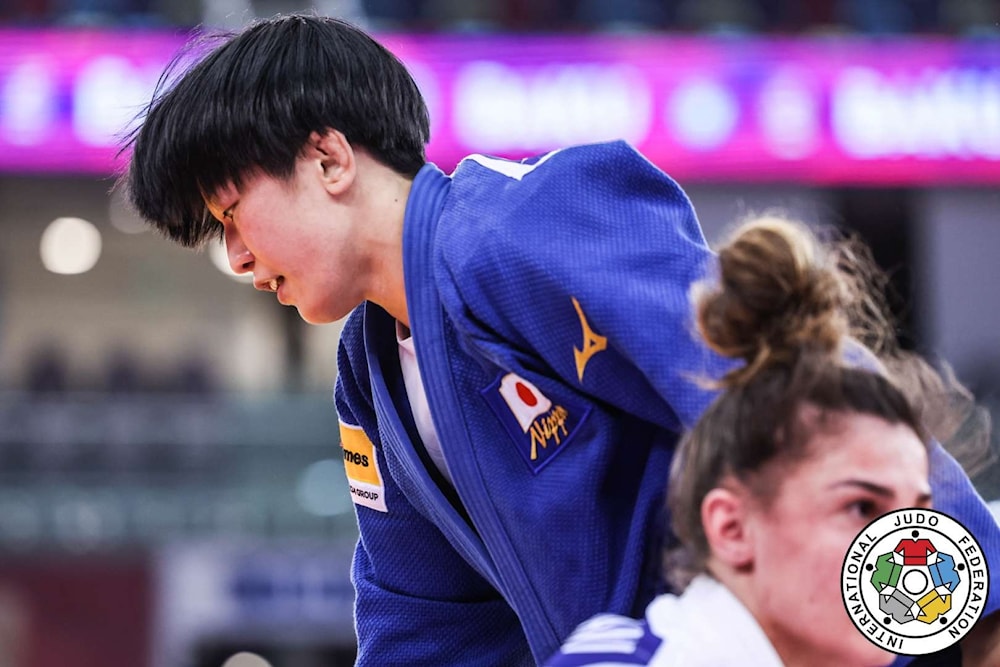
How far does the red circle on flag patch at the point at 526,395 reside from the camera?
129 cm

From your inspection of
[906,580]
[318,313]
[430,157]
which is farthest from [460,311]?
[430,157]

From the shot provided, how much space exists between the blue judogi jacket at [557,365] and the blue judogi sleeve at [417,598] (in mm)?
142

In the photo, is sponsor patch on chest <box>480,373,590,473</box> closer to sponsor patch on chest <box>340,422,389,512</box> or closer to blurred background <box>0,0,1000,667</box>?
sponsor patch on chest <box>340,422,389,512</box>

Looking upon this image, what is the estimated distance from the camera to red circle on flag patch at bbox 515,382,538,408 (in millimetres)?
1290

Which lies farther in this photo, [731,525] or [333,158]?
[333,158]

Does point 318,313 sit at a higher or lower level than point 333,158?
lower

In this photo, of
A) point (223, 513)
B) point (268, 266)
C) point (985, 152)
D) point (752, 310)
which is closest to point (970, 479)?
point (752, 310)

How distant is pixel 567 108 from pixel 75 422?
9.26 feet

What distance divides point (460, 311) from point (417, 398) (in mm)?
220

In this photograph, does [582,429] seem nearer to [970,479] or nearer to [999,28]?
[970,479]

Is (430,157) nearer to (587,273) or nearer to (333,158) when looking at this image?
(333,158)

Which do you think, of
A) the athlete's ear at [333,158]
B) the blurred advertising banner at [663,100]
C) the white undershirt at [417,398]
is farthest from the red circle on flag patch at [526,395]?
the blurred advertising banner at [663,100]

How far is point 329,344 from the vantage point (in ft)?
30.8

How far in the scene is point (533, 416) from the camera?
1297 millimetres
